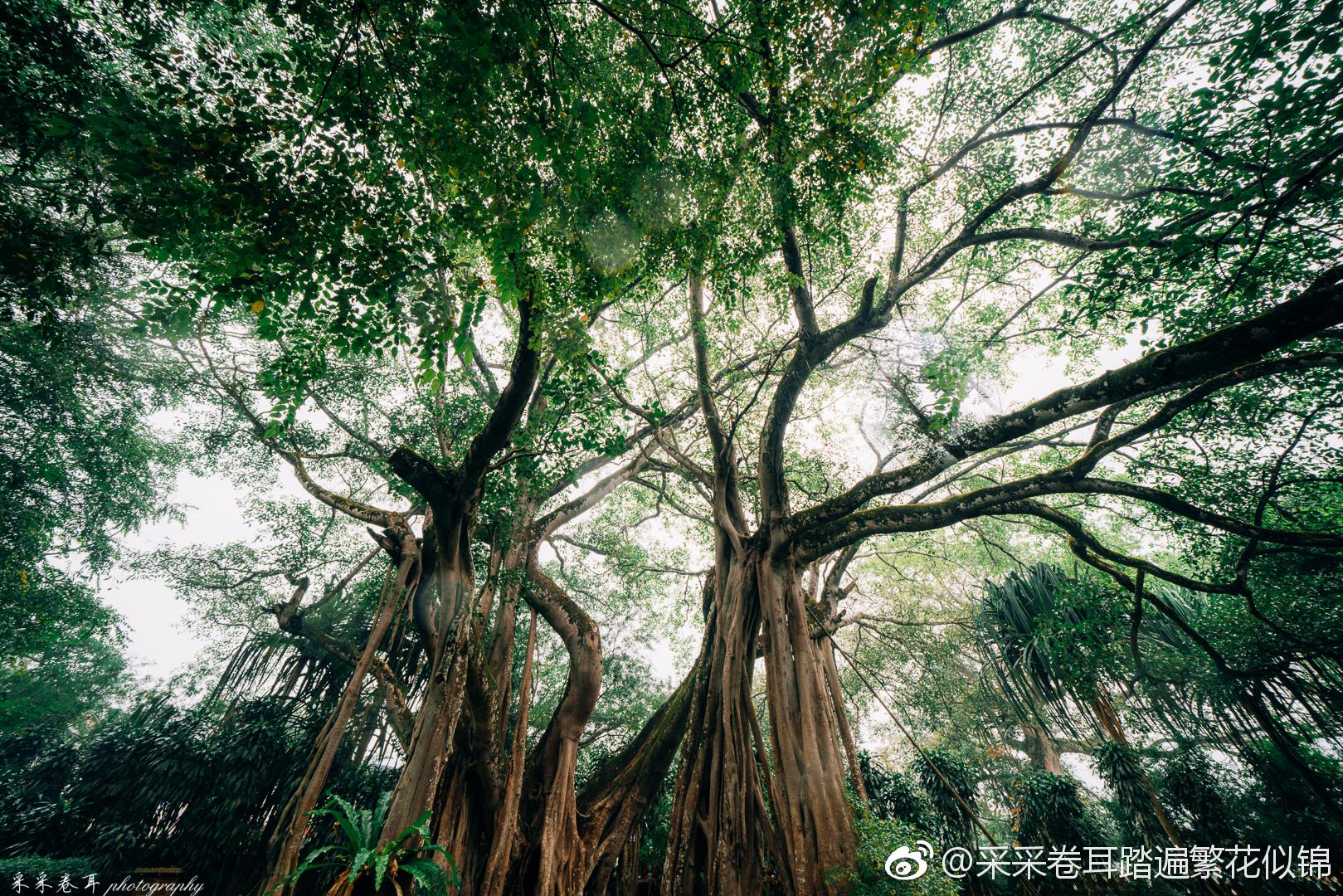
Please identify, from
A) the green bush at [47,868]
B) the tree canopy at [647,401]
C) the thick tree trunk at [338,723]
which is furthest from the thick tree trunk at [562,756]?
the green bush at [47,868]

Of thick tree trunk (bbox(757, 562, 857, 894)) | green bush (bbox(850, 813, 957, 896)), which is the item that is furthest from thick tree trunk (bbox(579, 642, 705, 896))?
green bush (bbox(850, 813, 957, 896))

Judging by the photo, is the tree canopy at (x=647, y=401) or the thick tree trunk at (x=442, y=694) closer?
the tree canopy at (x=647, y=401)

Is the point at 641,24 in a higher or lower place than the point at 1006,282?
lower

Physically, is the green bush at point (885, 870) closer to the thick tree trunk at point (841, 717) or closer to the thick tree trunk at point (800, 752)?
the thick tree trunk at point (800, 752)

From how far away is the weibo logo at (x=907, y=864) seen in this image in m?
3.10

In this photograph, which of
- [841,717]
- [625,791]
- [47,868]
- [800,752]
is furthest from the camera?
[47,868]

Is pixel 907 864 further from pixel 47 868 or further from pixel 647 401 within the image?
pixel 47 868

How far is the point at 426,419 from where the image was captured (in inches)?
222

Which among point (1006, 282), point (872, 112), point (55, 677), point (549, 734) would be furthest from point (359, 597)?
point (55, 677)

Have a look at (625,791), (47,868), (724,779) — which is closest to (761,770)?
(724,779)

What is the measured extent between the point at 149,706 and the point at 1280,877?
15.5 meters

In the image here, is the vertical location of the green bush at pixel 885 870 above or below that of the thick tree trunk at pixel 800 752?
below

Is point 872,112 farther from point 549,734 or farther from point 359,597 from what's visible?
point 359,597

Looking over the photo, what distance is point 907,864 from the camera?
3.17m
